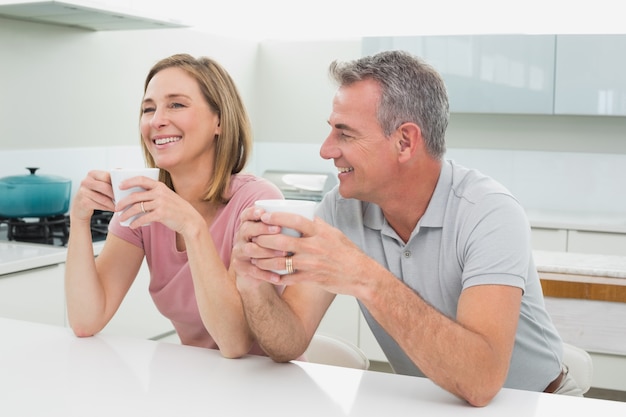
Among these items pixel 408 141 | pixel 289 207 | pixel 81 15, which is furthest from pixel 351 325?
pixel 289 207

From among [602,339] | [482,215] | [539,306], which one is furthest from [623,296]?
[482,215]

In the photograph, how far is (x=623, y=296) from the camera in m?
2.44

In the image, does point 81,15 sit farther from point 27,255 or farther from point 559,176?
point 559,176

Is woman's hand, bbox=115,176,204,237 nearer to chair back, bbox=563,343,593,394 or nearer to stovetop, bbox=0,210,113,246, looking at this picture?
chair back, bbox=563,343,593,394

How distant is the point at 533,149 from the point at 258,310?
362 centimetres

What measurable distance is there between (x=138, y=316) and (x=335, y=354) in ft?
5.25

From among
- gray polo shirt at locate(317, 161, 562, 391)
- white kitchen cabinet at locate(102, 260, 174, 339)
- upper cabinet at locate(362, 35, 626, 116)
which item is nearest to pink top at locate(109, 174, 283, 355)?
gray polo shirt at locate(317, 161, 562, 391)

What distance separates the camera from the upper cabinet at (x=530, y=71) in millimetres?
4301

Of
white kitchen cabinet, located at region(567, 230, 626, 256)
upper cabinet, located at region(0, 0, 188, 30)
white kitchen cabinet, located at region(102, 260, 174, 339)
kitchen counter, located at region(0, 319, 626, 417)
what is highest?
upper cabinet, located at region(0, 0, 188, 30)

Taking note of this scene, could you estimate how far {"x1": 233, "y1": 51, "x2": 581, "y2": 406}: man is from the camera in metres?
1.40

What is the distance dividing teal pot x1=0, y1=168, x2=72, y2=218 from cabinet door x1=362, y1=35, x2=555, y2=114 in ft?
7.54

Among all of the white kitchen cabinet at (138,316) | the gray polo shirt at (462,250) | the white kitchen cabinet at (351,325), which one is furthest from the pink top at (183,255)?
the white kitchen cabinet at (351,325)

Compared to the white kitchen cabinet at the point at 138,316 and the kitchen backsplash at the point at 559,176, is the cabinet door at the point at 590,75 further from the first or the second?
the white kitchen cabinet at the point at 138,316

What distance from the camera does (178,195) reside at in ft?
5.87
